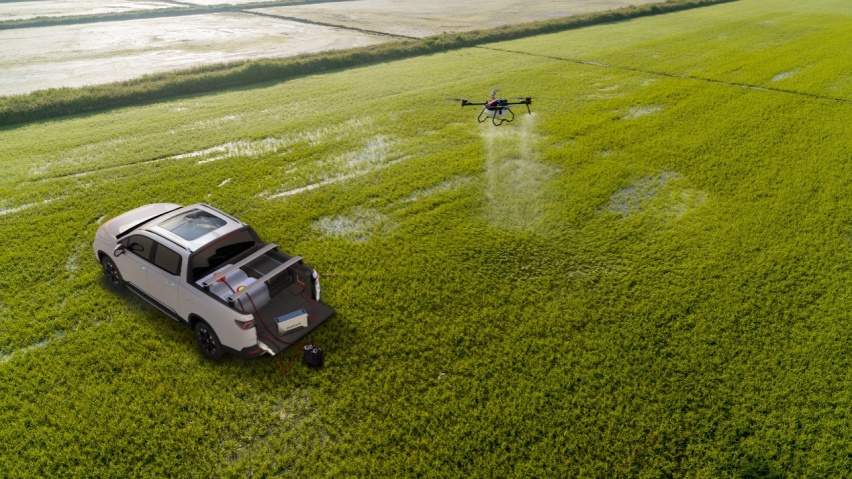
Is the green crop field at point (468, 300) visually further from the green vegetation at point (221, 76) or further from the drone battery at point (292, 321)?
the green vegetation at point (221, 76)

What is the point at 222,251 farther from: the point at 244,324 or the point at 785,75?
the point at 785,75

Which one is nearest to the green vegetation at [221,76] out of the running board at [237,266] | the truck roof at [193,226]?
the truck roof at [193,226]

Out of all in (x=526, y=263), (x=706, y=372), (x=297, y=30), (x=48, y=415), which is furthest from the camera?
(x=297, y=30)

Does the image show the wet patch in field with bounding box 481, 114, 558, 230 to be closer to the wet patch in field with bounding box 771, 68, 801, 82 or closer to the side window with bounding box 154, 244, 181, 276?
the side window with bounding box 154, 244, 181, 276

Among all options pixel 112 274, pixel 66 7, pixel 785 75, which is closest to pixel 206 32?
pixel 66 7

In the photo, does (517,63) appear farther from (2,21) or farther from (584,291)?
(2,21)

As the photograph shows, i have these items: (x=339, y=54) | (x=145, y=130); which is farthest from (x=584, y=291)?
(x=339, y=54)
